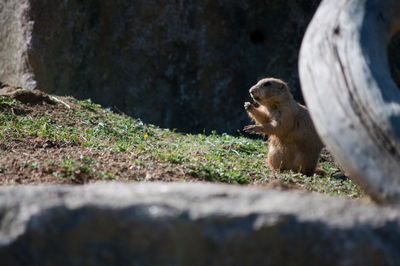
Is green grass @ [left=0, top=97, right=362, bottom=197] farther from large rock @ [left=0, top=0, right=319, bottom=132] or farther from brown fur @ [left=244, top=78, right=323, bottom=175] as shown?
large rock @ [left=0, top=0, right=319, bottom=132]

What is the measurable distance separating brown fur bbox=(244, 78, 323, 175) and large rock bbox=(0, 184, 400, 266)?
576 cm

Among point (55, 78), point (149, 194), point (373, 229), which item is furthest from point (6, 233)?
point (55, 78)

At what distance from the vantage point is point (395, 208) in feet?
11.7

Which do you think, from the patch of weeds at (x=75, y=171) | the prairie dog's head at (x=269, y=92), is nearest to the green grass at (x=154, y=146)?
the patch of weeds at (x=75, y=171)

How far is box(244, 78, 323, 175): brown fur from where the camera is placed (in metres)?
9.28

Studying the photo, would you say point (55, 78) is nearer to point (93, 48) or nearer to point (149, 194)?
point (93, 48)

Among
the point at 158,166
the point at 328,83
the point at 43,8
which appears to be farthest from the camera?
the point at 43,8

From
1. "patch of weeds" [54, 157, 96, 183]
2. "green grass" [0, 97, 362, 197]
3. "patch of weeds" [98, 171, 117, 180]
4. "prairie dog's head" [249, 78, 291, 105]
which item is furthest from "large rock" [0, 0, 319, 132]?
"patch of weeds" [98, 171, 117, 180]

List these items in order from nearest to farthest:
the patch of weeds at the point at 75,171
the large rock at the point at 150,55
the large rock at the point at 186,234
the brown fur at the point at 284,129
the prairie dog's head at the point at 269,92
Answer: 1. the large rock at the point at 186,234
2. the patch of weeds at the point at 75,171
3. the brown fur at the point at 284,129
4. the prairie dog's head at the point at 269,92
5. the large rock at the point at 150,55

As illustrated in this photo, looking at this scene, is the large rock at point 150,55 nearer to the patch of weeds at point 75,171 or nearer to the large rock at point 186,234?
the patch of weeds at point 75,171

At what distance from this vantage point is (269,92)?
9656 millimetres

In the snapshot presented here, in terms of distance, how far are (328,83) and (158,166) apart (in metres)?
3.42

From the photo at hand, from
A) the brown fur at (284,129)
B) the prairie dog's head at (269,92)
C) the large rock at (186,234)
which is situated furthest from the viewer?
the prairie dog's head at (269,92)

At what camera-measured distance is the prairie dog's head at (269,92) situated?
961cm
